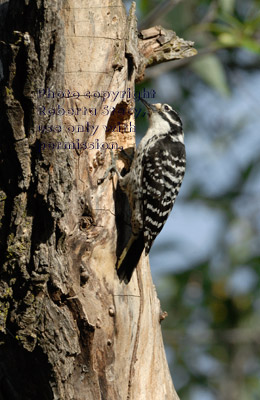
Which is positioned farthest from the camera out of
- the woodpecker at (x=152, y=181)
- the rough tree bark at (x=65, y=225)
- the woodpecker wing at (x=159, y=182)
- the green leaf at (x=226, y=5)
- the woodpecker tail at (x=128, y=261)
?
the green leaf at (x=226, y=5)

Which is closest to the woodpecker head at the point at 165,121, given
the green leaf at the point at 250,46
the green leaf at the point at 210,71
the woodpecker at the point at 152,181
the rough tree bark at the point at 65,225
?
the woodpecker at the point at 152,181

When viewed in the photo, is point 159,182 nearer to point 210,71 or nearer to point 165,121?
point 165,121

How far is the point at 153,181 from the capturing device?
5000 millimetres

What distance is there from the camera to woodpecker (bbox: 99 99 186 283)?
14.0ft

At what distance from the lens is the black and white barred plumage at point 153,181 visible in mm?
4316

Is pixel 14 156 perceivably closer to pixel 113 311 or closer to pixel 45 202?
pixel 45 202

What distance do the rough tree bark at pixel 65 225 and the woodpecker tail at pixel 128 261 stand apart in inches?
2.7

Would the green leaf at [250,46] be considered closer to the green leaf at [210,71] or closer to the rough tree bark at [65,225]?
the green leaf at [210,71]

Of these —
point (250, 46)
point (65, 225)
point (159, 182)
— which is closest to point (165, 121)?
point (159, 182)

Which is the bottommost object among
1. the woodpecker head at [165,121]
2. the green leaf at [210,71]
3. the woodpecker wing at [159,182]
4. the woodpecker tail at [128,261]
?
the woodpecker tail at [128,261]

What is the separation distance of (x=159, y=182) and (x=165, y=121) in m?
0.93

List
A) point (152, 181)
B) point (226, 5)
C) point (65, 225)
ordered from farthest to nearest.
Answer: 1. point (226, 5)
2. point (152, 181)
3. point (65, 225)

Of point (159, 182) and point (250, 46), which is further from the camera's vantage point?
point (250, 46)

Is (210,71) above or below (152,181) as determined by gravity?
A: above
